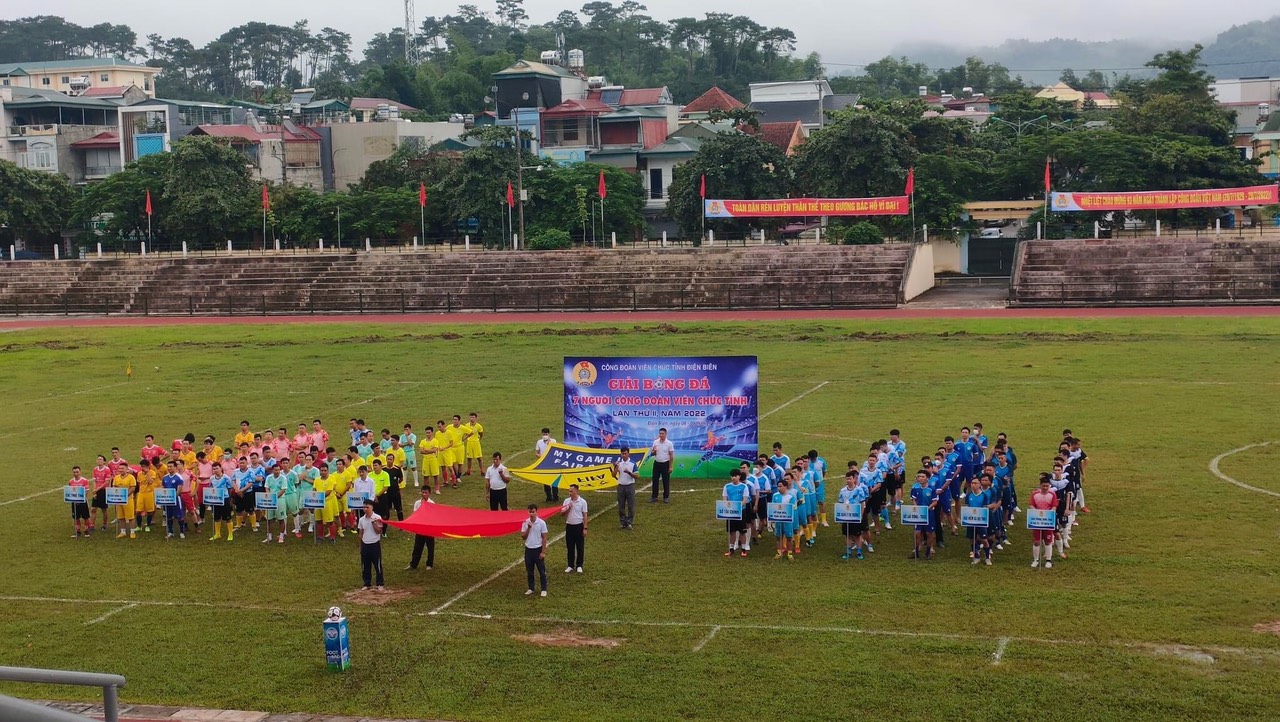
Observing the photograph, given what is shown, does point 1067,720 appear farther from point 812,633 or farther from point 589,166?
point 589,166

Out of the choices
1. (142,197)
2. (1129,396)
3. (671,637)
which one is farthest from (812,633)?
(142,197)

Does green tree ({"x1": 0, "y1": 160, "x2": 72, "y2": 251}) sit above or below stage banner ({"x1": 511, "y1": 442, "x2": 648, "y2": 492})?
above

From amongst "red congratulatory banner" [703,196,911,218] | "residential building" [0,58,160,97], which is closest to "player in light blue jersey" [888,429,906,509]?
"red congratulatory banner" [703,196,911,218]

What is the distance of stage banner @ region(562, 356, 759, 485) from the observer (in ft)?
85.4

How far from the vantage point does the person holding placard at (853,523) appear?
20.3m

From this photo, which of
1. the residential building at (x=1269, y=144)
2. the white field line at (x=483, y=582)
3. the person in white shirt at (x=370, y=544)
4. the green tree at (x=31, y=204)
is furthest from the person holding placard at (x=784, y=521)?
the residential building at (x=1269, y=144)

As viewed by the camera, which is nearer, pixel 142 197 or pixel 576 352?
pixel 576 352

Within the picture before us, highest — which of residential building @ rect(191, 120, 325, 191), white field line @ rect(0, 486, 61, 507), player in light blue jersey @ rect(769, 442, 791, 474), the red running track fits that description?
residential building @ rect(191, 120, 325, 191)

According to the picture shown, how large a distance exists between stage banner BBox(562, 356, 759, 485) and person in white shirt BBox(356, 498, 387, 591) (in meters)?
7.61

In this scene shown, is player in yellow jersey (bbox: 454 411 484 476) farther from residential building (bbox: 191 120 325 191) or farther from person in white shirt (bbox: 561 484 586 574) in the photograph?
residential building (bbox: 191 120 325 191)

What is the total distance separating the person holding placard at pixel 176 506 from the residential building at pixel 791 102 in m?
91.4

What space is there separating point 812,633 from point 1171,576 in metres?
5.56

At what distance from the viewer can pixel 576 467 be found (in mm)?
24984

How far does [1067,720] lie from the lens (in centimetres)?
1366
